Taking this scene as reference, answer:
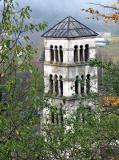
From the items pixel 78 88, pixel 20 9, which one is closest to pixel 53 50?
pixel 78 88

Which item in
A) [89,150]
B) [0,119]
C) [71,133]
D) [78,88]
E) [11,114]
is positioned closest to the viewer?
[0,119]

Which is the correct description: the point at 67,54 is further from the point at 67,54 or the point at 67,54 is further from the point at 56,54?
the point at 56,54

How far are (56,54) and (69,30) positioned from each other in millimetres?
2000

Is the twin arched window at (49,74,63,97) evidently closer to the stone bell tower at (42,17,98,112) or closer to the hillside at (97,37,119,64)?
the stone bell tower at (42,17,98,112)

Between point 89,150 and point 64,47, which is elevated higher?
point 64,47

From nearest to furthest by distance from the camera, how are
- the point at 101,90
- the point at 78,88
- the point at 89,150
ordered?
the point at 101,90 → the point at 89,150 → the point at 78,88

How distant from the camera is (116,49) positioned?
114 meters

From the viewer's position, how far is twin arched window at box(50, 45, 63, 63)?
40.0m

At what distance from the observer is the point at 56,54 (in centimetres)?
4006

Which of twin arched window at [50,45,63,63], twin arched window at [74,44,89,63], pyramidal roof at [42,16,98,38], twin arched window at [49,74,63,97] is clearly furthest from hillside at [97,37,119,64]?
twin arched window at [50,45,63,63]

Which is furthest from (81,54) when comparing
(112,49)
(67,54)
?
(112,49)

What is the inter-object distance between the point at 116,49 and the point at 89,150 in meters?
98.9

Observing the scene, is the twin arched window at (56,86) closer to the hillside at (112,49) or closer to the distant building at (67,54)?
the distant building at (67,54)

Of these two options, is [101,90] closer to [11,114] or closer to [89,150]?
[89,150]
